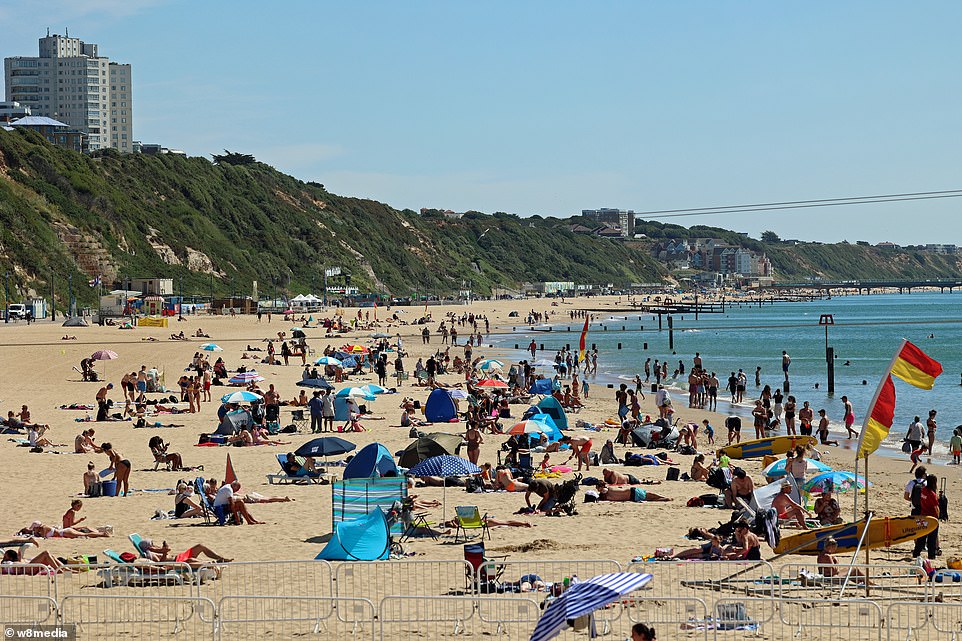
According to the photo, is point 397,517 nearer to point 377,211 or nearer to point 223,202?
point 223,202

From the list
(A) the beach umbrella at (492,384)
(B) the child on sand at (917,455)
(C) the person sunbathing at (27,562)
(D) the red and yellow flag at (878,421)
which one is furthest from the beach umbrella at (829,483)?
(A) the beach umbrella at (492,384)

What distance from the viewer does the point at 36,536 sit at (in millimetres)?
13227

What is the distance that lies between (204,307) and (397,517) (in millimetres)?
72512

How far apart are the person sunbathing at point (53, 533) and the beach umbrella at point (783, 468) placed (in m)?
10.0

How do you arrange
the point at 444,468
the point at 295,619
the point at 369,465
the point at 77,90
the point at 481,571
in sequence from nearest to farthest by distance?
1. the point at 295,619
2. the point at 481,571
3. the point at 369,465
4. the point at 444,468
5. the point at 77,90

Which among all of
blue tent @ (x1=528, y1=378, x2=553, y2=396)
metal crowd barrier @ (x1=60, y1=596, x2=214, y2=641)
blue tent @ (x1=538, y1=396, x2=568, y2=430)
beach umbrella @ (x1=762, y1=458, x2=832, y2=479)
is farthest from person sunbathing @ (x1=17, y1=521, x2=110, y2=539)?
blue tent @ (x1=528, y1=378, x2=553, y2=396)

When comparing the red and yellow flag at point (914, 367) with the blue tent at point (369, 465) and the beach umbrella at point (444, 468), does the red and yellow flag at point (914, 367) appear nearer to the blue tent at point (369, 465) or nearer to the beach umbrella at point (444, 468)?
the blue tent at point (369, 465)

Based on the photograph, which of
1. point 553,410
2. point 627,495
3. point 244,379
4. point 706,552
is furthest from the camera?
point 244,379

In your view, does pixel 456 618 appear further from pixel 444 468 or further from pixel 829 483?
pixel 829 483

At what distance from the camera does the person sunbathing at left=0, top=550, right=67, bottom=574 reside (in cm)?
1080

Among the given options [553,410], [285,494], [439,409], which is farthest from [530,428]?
[439,409]

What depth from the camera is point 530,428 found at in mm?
20234

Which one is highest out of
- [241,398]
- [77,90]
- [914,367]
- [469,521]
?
[77,90]

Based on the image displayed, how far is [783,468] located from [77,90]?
625ft
